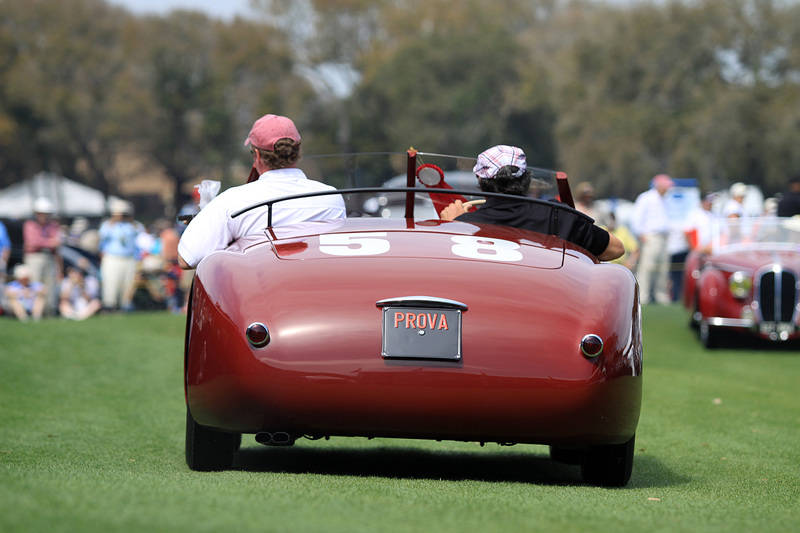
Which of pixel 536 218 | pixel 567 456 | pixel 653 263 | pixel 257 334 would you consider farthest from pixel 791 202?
pixel 257 334

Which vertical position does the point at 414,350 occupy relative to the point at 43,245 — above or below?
above

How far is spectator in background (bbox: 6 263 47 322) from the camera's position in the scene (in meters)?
16.9

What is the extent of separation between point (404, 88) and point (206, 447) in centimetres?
5796

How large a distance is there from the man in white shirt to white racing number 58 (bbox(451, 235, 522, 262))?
86cm

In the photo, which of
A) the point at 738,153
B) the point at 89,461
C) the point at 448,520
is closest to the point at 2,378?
the point at 89,461

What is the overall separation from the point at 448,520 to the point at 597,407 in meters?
1.01

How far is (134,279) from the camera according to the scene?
19.3 m

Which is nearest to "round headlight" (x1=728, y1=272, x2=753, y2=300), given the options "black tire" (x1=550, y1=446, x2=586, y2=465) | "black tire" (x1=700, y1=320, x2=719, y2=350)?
"black tire" (x1=700, y1=320, x2=719, y2=350)

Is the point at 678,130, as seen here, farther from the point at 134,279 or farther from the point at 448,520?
the point at 448,520

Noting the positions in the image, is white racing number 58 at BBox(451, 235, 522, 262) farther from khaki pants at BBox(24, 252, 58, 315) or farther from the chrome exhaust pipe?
khaki pants at BBox(24, 252, 58, 315)

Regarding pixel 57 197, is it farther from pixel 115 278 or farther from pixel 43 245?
pixel 43 245

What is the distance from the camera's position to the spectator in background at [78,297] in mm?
18562

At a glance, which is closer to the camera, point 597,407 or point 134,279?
point 597,407

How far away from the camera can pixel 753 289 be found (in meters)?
12.7
